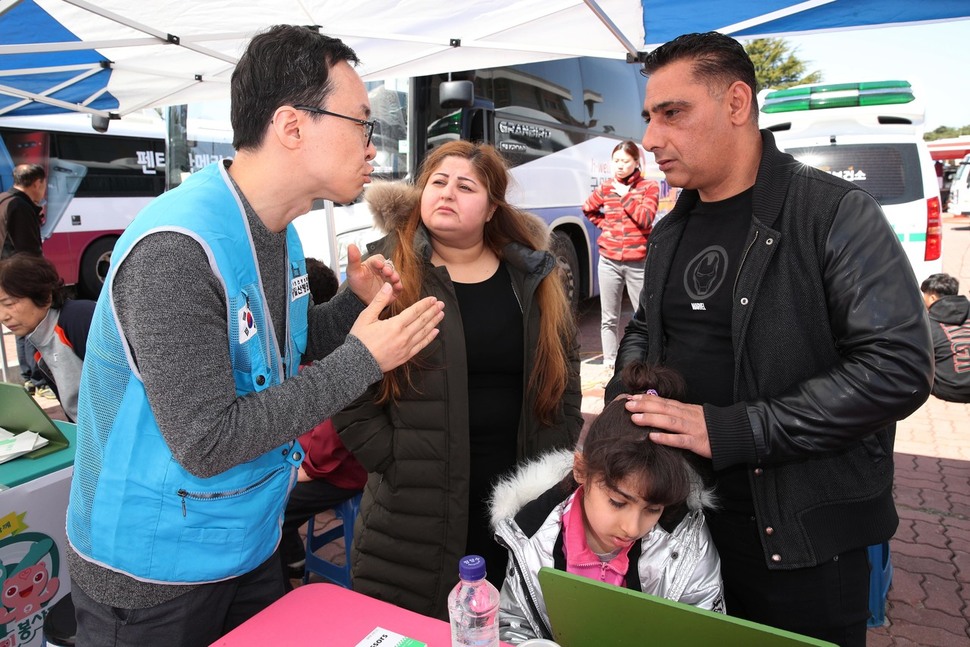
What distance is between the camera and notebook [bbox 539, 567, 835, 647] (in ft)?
3.22

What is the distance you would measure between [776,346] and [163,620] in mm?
1513

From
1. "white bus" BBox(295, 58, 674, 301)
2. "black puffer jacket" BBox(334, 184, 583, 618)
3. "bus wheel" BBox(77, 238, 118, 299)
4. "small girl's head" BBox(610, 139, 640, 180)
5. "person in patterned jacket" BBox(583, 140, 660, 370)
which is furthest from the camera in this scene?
"bus wheel" BBox(77, 238, 118, 299)

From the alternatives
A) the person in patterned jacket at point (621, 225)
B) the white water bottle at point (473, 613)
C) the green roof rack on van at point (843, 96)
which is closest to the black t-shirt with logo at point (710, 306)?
the white water bottle at point (473, 613)

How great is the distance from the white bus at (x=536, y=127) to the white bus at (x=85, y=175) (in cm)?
485

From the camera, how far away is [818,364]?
5.01ft

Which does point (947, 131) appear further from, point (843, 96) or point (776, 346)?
point (776, 346)

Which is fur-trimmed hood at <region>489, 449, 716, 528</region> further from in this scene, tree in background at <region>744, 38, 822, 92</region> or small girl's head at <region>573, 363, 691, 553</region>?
tree in background at <region>744, 38, 822, 92</region>

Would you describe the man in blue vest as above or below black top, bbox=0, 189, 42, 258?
below

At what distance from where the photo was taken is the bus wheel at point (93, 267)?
10680 millimetres

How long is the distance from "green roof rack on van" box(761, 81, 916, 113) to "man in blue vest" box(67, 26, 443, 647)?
24.3 ft

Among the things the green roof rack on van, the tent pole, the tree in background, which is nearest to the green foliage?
the tree in background

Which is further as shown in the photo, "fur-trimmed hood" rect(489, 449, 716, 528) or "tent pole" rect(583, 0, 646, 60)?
"tent pole" rect(583, 0, 646, 60)

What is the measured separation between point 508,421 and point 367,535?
25.6 inches

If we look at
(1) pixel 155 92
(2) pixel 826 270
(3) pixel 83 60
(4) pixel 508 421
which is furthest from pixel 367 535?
(1) pixel 155 92
